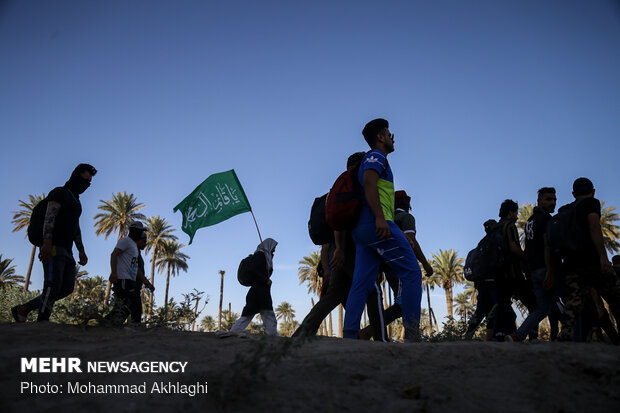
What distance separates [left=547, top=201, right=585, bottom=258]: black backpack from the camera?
12.8ft

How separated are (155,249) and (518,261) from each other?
125 feet

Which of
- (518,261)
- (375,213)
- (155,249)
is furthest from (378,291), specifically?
(155,249)

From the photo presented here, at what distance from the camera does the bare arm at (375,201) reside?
11.0ft

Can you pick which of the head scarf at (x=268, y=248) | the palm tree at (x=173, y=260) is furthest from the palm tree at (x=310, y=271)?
the head scarf at (x=268, y=248)

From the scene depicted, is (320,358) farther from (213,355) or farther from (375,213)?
(375,213)

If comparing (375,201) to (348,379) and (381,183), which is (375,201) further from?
(348,379)

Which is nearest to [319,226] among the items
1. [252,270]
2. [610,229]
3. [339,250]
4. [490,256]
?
[339,250]

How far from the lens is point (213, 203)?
8266 millimetres

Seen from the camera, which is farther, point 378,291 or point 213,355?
point 378,291

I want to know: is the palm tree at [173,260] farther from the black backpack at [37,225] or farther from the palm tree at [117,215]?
the black backpack at [37,225]

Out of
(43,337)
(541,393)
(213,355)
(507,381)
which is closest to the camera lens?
(541,393)

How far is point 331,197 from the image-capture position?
3.75 metres

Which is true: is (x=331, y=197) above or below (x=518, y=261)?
above

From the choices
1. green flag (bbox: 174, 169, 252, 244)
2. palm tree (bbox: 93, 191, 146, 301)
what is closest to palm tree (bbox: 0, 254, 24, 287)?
palm tree (bbox: 93, 191, 146, 301)
